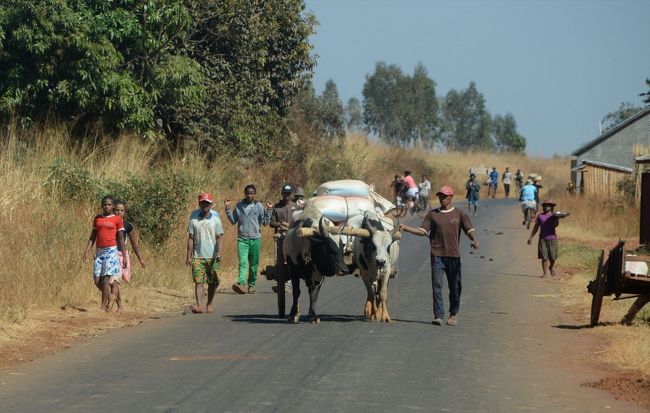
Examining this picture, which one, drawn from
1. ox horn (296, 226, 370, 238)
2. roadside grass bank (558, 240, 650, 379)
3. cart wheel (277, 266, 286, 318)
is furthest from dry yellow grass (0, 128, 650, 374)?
ox horn (296, 226, 370, 238)

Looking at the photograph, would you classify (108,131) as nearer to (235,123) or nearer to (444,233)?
(235,123)

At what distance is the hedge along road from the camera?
10117 mm

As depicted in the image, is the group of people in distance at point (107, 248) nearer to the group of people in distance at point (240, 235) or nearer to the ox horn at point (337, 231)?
the group of people in distance at point (240, 235)

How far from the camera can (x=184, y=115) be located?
98.3 ft

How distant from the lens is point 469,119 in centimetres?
12794

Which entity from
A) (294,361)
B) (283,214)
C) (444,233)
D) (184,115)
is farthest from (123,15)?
(294,361)

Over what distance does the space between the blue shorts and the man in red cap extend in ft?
14.7

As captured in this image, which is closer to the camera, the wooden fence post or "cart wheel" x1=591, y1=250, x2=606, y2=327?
"cart wheel" x1=591, y1=250, x2=606, y2=327

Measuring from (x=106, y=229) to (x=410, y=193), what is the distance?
28.9 metres

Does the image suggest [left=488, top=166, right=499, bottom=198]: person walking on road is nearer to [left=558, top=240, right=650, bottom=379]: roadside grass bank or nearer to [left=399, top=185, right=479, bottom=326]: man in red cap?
[left=558, top=240, right=650, bottom=379]: roadside grass bank

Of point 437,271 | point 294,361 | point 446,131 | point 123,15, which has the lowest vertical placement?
point 294,361

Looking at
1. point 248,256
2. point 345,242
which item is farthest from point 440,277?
point 248,256

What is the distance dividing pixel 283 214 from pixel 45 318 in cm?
550

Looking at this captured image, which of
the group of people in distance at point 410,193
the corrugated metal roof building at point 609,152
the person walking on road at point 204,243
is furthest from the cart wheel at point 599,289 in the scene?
the corrugated metal roof building at point 609,152
